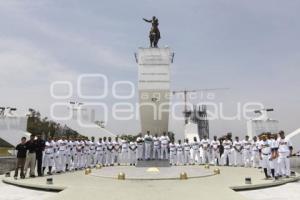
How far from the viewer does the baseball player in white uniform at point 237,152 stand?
56.7ft

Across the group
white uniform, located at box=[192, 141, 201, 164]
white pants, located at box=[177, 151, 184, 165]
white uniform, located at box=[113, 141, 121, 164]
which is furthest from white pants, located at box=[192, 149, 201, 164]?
white uniform, located at box=[113, 141, 121, 164]

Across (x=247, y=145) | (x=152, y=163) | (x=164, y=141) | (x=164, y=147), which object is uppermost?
(x=164, y=141)

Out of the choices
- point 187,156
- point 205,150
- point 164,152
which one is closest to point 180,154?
point 187,156

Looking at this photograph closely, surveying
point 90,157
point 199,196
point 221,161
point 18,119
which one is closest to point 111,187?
point 199,196

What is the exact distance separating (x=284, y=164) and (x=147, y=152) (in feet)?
22.3

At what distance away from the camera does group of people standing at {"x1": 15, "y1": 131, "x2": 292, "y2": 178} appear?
38.1 ft

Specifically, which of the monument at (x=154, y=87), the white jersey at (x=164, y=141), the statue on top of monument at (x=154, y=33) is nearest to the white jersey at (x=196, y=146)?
the monument at (x=154, y=87)

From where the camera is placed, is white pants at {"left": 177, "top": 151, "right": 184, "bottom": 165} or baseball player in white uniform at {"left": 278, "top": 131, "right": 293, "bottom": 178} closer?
baseball player in white uniform at {"left": 278, "top": 131, "right": 293, "bottom": 178}

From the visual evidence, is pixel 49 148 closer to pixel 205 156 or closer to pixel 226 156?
pixel 205 156

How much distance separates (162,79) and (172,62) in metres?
1.32

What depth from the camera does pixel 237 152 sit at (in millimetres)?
17484

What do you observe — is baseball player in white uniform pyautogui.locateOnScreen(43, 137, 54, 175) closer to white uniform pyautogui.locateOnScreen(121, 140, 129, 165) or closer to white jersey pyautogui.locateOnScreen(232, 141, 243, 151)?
white uniform pyautogui.locateOnScreen(121, 140, 129, 165)

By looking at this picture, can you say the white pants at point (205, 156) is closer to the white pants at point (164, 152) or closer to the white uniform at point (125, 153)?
the white pants at point (164, 152)

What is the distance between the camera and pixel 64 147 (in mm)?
14656
